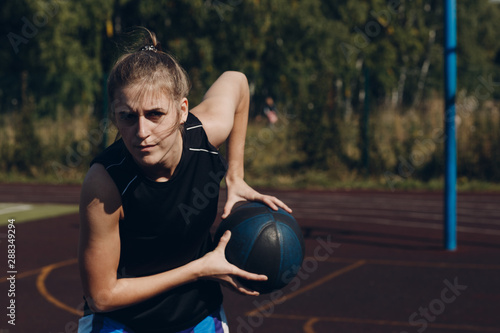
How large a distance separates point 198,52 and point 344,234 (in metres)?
21.1

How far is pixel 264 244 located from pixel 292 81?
24284 millimetres

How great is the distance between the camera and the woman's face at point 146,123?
2.52 m

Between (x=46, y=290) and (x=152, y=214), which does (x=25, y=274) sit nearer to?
(x=46, y=290)

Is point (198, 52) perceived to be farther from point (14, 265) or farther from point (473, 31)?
point (473, 31)

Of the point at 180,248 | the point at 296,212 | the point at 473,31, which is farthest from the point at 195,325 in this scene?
the point at 473,31

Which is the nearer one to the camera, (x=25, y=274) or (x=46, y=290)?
(x=46, y=290)

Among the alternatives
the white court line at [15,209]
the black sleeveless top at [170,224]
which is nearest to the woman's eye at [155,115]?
the black sleeveless top at [170,224]

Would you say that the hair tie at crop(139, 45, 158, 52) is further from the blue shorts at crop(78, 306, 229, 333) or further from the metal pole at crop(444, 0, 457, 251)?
the metal pole at crop(444, 0, 457, 251)

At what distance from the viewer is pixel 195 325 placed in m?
2.99

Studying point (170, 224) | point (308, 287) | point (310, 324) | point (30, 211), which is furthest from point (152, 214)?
point (30, 211)

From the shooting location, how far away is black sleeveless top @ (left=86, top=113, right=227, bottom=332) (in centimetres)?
267

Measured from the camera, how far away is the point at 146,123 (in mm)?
2527

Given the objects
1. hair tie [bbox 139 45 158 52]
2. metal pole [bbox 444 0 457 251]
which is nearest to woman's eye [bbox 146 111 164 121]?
hair tie [bbox 139 45 158 52]

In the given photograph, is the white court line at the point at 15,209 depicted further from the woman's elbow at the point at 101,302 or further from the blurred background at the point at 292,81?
the woman's elbow at the point at 101,302
